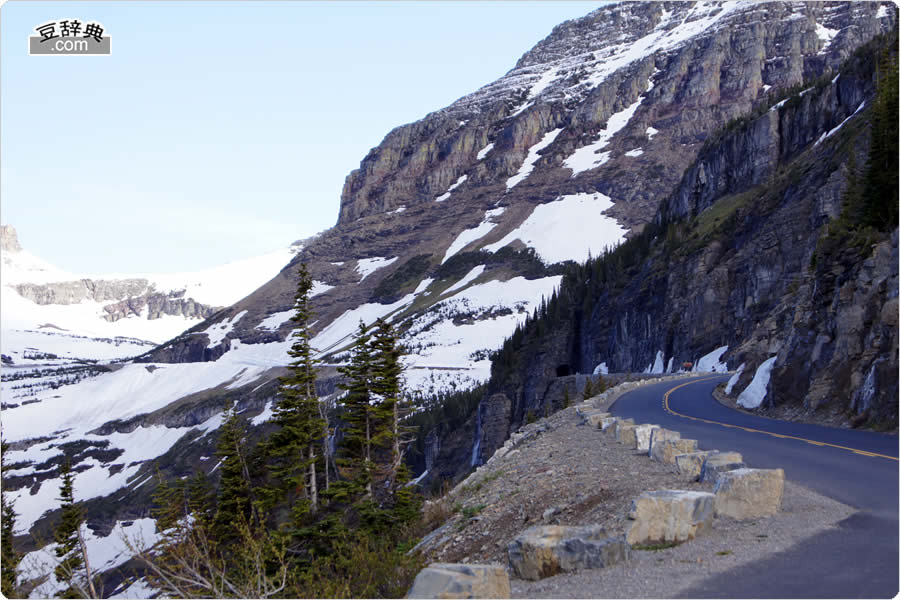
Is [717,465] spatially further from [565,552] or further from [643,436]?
[643,436]

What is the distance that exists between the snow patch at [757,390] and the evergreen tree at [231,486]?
21.0m

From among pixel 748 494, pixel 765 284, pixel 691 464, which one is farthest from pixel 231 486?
pixel 765 284

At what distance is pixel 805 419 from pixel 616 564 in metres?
18.1

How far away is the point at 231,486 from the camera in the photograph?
29.5m

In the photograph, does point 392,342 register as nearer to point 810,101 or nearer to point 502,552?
point 502,552

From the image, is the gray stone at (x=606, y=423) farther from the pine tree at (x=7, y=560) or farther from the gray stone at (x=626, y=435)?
the pine tree at (x=7, y=560)

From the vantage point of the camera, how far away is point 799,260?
66750 millimetres

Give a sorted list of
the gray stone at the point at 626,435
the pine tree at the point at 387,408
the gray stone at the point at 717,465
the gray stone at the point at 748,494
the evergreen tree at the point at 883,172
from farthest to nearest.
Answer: the pine tree at the point at 387,408
the evergreen tree at the point at 883,172
the gray stone at the point at 626,435
the gray stone at the point at 717,465
the gray stone at the point at 748,494

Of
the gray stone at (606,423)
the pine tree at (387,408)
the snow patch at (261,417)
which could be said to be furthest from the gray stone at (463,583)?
the snow patch at (261,417)

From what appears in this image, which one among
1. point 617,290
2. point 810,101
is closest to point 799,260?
point 617,290

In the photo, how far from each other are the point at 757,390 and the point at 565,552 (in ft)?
80.5

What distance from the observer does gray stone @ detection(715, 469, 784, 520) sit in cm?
898

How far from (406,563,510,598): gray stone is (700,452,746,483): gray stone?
4.39m

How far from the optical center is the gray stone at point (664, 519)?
326 inches
